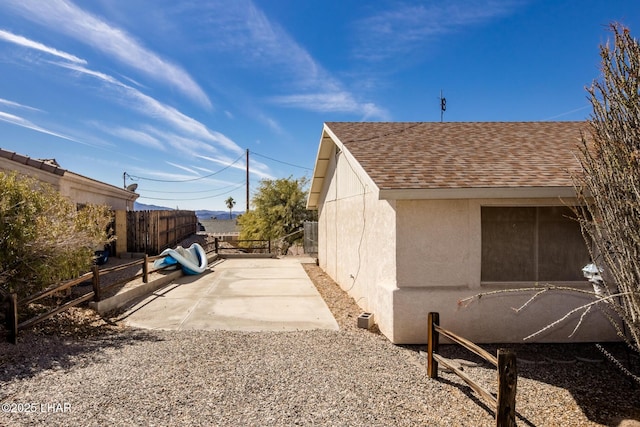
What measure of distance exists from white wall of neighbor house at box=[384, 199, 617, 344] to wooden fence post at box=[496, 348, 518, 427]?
9.58 feet

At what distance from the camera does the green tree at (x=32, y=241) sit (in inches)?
229

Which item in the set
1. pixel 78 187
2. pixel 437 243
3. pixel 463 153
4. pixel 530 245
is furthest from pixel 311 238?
pixel 530 245

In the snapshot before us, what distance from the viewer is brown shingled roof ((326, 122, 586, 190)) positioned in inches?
239

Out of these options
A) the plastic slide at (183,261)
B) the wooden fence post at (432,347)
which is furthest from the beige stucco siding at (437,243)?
the plastic slide at (183,261)

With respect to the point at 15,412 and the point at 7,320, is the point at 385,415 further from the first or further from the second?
the point at 7,320

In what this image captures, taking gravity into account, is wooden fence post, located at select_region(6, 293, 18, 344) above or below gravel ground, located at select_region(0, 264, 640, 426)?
above

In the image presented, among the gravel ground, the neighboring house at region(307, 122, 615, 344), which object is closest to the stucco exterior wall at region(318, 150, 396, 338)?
the neighboring house at region(307, 122, 615, 344)

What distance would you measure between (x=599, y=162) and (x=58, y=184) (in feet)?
44.8

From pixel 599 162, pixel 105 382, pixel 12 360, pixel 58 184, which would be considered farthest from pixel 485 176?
Result: pixel 58 184

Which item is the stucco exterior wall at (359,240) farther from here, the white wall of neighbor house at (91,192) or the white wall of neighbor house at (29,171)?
the white wall of neighbor house at (91,192)

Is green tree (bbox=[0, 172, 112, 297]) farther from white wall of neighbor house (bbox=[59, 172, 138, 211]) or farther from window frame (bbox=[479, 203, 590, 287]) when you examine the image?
window frame (bbox=[479, 203, 590, 287])

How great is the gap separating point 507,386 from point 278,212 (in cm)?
2172

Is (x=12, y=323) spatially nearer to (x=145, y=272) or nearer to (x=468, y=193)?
(x=145, y=272)

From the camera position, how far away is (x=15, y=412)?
11.8 feet
